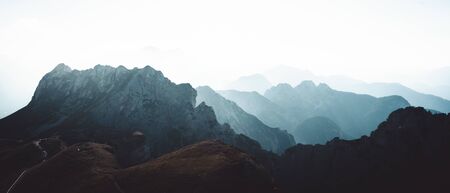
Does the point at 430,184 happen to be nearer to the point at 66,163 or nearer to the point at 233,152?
the point at 233,152

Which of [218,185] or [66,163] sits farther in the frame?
[66,163]

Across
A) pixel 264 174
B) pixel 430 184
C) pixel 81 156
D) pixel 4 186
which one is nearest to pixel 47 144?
pixel 81 156

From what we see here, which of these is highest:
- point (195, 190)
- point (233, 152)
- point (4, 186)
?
point (233, 152)

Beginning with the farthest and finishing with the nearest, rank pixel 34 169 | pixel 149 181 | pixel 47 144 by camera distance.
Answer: pixel 47 144
pixel 34 169
pixel 149 181

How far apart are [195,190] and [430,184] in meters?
151

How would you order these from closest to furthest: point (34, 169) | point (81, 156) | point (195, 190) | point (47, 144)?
1. point (195, 190)
2. point (34, 169)
3. point (81, 156)
4. point (47, 144)

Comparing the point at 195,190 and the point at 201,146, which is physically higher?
the point at 201,146

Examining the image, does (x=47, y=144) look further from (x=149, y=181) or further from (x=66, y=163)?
(x=149, y=181)

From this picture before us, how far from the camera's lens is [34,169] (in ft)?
497

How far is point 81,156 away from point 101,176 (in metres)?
30.3

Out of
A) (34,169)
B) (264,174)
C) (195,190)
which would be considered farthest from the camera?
(34,169)

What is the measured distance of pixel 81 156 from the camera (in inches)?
6398

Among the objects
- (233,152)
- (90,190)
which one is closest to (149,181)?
(90,190)

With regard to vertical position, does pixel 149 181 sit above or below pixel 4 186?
above
